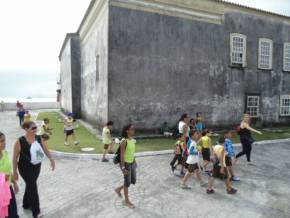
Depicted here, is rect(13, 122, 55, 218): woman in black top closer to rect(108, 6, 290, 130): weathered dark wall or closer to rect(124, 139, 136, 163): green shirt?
rect(124, 139, 136, 163): green shirt

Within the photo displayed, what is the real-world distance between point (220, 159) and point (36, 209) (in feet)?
14.7

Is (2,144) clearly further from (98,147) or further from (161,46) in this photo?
(161,46)

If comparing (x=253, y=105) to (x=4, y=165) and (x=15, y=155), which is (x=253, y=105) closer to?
(x=15, y=155)

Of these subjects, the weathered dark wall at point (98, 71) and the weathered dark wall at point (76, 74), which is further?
the weathered dark wall at point (76, 74)

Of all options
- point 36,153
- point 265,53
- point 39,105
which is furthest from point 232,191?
point 39,105

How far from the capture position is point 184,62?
15.6 m

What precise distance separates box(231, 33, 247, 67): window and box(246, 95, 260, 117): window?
2.64 m

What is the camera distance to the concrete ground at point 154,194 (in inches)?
220

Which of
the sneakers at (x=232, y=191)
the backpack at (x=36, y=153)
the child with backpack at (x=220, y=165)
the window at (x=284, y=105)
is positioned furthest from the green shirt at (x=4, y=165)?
the window at (x=284, y=105)

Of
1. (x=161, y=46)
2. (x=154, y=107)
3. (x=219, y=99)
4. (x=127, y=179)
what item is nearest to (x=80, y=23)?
(x=161, y=46)

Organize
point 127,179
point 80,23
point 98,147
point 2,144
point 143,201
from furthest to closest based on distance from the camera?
1. point 80,23
2. point 98,147
3. point 143,201
4. point 127,179
5. point 2,144

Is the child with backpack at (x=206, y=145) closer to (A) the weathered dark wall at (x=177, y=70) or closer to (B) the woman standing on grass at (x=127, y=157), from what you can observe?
(B) the woman standing on grass at (x=127, y=157)

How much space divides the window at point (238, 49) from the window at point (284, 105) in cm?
519

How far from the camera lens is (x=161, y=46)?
584 inches
